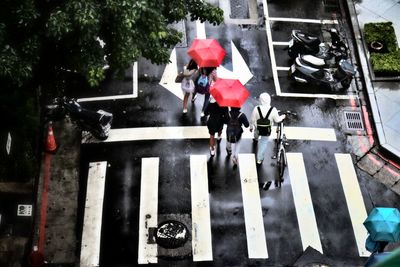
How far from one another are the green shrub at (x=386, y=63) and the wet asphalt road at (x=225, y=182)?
170cm

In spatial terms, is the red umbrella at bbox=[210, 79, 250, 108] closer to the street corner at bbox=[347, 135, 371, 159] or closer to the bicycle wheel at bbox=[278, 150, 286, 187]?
the bicycle wheel at bbox=[278, 150, 286, 187]

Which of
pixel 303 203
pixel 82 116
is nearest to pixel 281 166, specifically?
pixel 303 203

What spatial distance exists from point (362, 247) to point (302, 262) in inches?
73.8

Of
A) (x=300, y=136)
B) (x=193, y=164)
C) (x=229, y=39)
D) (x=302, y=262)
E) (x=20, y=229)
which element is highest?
(x=229, y=39)

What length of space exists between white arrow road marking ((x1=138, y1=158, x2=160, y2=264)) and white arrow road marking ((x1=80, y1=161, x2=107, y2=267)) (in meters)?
1.04

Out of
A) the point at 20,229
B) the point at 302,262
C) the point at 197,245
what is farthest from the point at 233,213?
the point at 20,229

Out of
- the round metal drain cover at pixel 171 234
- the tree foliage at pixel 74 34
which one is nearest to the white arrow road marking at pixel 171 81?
the round metal drain cover at pixel 171 234

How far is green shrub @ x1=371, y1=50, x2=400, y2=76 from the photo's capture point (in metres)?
15.8

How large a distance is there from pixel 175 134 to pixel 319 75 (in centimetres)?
503

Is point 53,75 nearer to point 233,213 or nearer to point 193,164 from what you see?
point 193,164

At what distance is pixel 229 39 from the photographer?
1661 cm

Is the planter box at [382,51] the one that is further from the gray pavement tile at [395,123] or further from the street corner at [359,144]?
the street corner at [359,144]

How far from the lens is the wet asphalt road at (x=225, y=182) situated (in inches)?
484

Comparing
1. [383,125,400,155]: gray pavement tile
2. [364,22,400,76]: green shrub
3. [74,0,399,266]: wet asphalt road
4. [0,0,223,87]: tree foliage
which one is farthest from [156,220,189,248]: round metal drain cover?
[364,22,400,76]: green shrub
